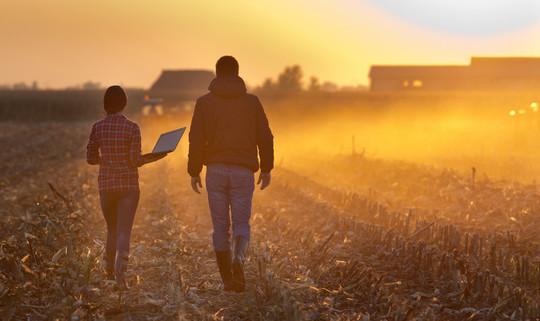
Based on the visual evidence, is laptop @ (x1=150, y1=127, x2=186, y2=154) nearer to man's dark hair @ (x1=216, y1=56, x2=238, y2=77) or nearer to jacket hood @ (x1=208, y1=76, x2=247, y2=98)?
jacket hood @ (x1=208, y1=76, x2=247, y2=98)

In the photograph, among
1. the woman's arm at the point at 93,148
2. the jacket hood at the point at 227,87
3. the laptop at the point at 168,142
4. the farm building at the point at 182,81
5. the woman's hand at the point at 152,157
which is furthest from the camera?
the farm building at the point at 182,81

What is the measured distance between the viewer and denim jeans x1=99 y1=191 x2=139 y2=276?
6547 millimetres

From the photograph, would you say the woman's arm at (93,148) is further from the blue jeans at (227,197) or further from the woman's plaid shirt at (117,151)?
the blue jeans at (227,197)

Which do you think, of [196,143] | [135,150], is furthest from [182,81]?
[196,143]

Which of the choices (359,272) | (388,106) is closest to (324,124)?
(388,106)

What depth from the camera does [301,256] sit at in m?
8.78

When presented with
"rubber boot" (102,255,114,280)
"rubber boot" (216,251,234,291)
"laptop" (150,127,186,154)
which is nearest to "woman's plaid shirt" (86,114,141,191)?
"laptop" (150,127,186,154)

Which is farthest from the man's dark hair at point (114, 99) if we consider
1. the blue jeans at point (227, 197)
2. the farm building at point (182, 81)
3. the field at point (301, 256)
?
the farm building at point (182, 81)

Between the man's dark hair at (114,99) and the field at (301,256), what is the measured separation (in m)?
1.67

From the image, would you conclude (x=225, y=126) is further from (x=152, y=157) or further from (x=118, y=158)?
(x=118, y=158)

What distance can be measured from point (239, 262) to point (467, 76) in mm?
52243

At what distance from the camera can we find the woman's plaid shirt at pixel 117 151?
648cm

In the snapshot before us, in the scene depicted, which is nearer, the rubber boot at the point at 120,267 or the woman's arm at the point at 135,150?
the woman's arm at the point at 135,150

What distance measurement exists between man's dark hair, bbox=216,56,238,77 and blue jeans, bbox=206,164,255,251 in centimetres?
85
